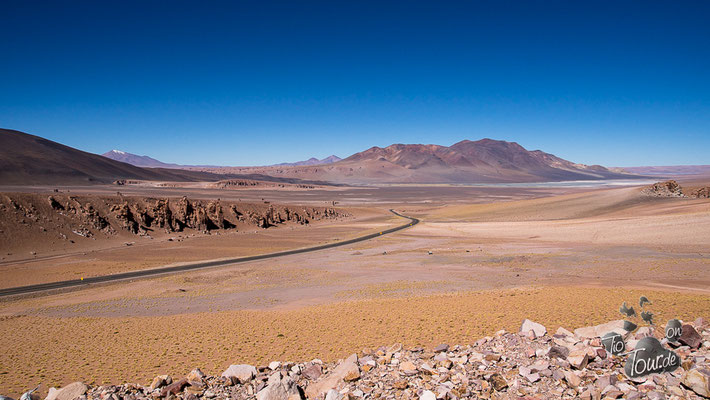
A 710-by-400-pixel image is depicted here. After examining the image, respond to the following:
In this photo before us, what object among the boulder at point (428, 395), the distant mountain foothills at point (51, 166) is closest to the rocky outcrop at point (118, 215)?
the boulder at point (428, 395)

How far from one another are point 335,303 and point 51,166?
16082cm

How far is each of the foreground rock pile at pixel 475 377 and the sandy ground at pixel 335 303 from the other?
80.7 inches

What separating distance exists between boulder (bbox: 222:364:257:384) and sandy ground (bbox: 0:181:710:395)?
6.24 feet

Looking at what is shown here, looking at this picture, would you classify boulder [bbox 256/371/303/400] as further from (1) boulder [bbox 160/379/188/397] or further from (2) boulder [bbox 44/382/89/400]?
(2) boulder [bbox 44/382/89/400]

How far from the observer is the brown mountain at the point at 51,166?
12175cm

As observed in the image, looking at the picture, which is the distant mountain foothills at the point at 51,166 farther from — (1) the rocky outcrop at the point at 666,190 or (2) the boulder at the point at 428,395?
(1) the rocky outcrop at the point at 666,190

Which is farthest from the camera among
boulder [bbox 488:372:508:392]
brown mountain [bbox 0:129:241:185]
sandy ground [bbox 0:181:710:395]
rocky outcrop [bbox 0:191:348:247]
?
brown mountain [bbox 0:129:241:185]

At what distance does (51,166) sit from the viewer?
451 feet

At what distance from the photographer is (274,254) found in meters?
33.6

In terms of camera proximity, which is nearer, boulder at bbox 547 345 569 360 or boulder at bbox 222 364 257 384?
boulder at bbox 547 345 569 360

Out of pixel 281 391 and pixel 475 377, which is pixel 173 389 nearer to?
pixel 281 391

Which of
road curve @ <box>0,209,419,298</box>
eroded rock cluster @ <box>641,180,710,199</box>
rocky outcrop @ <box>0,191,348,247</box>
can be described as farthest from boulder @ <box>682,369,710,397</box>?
eroded rock cluster @ <box>641,180,710,199</box>

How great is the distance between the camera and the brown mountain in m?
122

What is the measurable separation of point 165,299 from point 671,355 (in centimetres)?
1956
